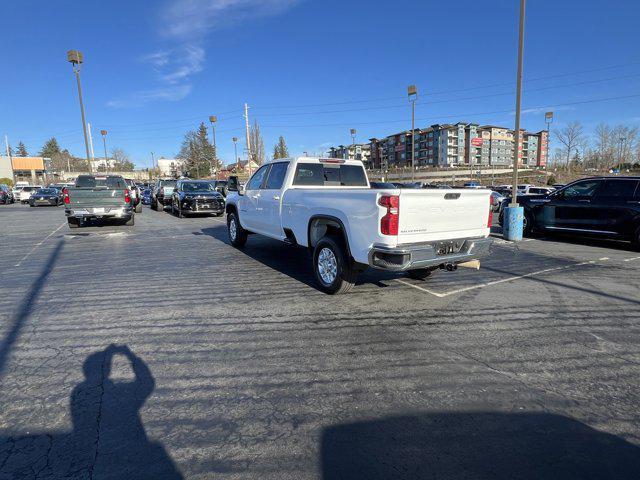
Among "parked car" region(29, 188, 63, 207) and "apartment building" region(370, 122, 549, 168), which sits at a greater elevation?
"apartment building" region(370, 122, 549, 168)

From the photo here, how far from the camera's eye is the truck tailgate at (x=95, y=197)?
42.2ft

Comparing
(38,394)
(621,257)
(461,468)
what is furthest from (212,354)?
(621,257)

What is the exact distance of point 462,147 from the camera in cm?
10294

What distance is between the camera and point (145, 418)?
9.14 ft

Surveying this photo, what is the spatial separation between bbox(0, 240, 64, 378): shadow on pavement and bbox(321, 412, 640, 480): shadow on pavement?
10.9 feet

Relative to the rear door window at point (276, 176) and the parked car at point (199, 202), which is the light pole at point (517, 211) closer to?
the rear door window at point (276, 176)

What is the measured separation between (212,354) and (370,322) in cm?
188

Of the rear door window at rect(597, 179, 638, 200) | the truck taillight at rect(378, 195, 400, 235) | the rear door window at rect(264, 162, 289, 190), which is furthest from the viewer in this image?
the rear door window at rect(597, 179, 638, 200)

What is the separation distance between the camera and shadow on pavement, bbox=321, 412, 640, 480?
226cm

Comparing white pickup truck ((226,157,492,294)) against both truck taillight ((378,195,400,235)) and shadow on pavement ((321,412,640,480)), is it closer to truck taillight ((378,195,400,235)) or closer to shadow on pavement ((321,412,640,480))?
truck taillight ((378,195,400,235))

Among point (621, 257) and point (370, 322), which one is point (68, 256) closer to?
point (370, 322)

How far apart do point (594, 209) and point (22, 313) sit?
39.9 ft

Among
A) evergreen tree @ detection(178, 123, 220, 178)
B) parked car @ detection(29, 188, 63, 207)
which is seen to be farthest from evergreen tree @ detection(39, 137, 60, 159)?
parked car @ detection(29, 188, 63, 207)

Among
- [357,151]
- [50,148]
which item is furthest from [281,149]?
[50,148]
